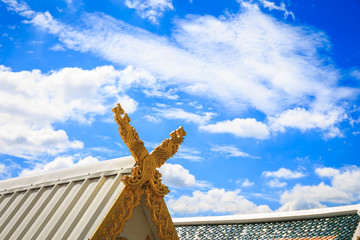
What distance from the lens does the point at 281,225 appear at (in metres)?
9.63

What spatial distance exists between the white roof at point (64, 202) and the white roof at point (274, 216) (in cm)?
551

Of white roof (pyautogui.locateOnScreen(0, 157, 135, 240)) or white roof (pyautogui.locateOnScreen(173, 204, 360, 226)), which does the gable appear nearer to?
white roof (pyautogui.locateOnScreen(173, 204, 360, 226))

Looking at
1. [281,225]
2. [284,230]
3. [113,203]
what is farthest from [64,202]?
[281,225]

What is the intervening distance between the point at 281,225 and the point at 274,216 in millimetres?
259

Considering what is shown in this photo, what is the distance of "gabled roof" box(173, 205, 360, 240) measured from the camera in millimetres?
8734

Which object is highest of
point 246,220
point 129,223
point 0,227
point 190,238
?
point 246,220

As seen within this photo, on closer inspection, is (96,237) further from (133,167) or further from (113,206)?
(133,167)

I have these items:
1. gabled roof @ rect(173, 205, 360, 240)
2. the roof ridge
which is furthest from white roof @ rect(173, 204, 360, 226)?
the roof ridge

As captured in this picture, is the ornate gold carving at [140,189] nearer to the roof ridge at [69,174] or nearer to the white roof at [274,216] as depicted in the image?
the roof ridge at [69,174]

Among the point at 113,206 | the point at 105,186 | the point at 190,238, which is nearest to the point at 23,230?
the point at 105,186

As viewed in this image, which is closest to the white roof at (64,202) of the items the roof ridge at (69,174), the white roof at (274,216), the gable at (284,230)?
the roof ridge at (69,174)

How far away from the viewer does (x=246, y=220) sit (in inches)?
401

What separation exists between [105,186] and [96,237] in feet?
2.52

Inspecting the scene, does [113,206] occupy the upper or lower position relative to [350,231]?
lower
